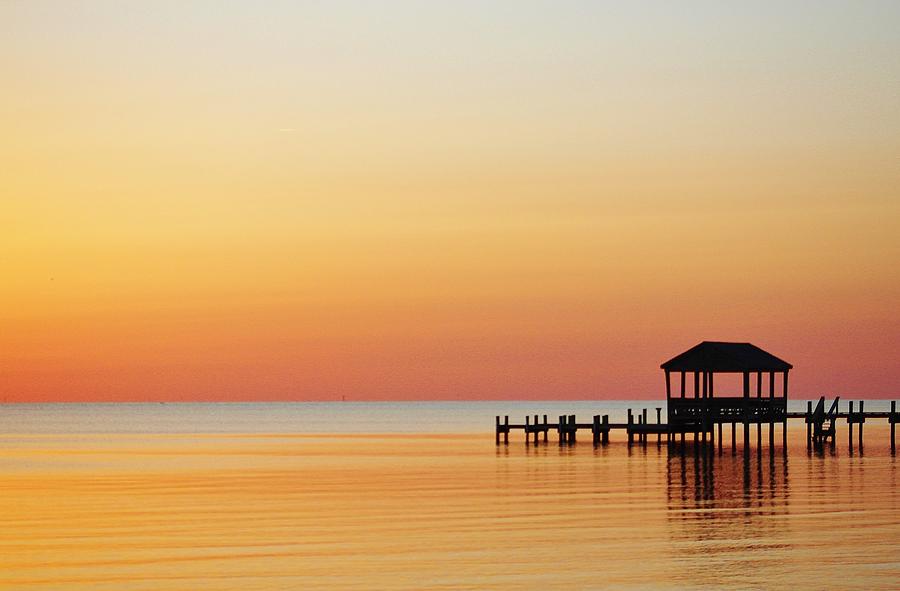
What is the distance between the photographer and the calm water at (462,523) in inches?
948

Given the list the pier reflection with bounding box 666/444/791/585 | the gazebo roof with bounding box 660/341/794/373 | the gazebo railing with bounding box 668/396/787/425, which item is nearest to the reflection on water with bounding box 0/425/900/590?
the pier reflection with bounding box 666/444/791/585

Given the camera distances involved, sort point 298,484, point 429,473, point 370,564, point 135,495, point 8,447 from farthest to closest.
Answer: point 8,447 < point 429,473 < point 298,484 < point 135,495 < point 370,564

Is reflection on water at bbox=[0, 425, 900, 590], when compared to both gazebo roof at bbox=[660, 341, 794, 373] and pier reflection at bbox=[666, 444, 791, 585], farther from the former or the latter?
gazebo roof at bbox=[660, 341, 794, 373]

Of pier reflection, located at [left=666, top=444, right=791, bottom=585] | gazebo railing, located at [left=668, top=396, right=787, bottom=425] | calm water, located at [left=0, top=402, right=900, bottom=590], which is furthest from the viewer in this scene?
gazebo railing, located at [left=668, top=396, right=787, bottom=425]

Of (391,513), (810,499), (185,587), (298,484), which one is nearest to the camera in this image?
(185,587)

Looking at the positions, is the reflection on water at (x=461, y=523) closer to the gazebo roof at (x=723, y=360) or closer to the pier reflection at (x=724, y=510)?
the pier reflection at (x=724, y=510)

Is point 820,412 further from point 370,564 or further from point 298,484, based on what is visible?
point 370,564

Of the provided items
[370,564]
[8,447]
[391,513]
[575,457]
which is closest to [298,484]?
[391,513]

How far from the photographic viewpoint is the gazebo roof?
60406 millimetres

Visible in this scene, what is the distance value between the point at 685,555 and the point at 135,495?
20.6 metres

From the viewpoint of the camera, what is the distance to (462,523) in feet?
105

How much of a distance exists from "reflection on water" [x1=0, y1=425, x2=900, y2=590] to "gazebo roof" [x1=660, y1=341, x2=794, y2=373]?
4184 mm

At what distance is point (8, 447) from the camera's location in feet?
257

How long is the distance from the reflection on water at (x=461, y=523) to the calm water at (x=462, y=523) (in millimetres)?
84
